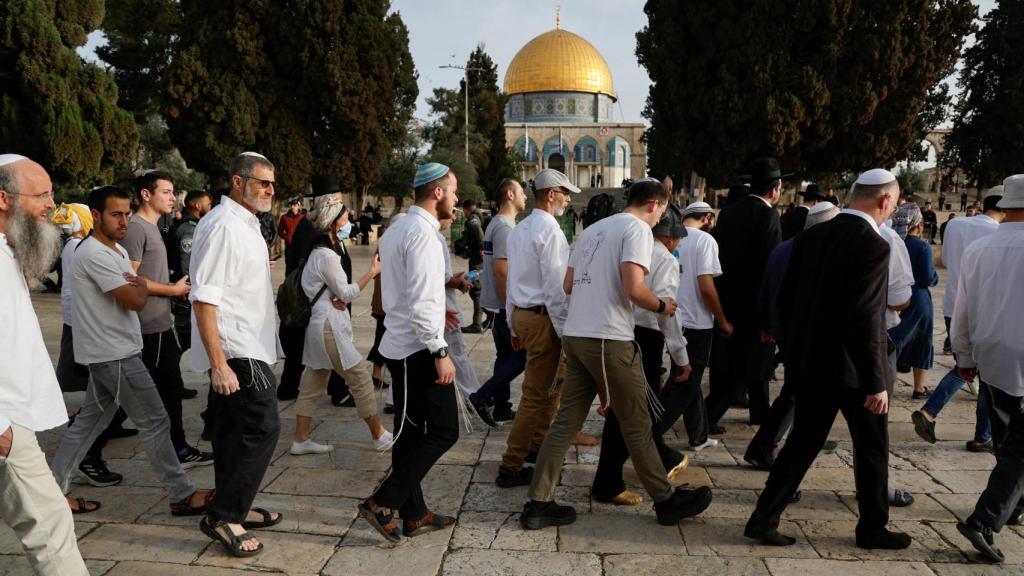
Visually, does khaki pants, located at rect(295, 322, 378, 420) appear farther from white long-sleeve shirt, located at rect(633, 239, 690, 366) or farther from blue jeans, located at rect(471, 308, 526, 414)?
white long-sleeve shirt, located at rect(633, 239, 690, 366)

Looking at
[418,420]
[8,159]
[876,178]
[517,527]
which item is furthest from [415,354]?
[876,178]

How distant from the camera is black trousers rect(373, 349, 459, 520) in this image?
3.27 metres

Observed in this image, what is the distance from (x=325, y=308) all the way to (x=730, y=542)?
279cm

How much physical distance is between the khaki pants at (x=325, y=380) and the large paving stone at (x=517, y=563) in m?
1.54

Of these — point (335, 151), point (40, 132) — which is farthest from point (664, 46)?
point (40, 132)

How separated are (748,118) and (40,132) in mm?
19026

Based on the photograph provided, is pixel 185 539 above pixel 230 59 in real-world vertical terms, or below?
below

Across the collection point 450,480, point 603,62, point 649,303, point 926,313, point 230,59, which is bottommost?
point 450,480

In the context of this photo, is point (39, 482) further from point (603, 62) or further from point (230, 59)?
point (603, 62)

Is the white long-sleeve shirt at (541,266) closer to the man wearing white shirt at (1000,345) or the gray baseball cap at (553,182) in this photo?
the gray baseball cap at (553,182)

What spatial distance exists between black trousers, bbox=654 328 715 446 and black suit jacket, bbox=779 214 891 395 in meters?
1.03

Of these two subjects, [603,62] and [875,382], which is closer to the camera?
[875,382]

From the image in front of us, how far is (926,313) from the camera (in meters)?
5.86

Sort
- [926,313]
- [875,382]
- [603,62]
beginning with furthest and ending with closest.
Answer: [603,62] < [926,313] < [875,382]
